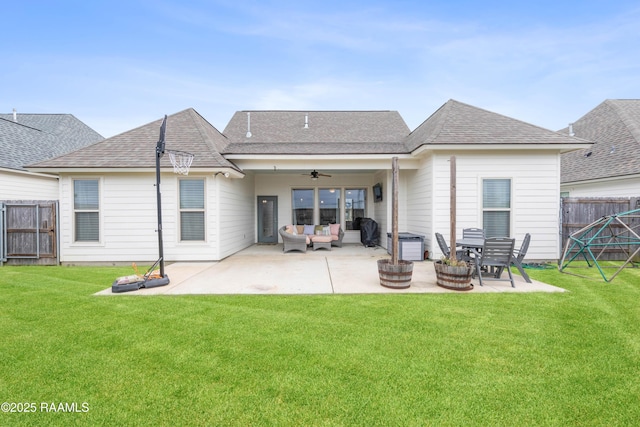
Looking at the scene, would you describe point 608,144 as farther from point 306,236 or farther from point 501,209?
point 306,236

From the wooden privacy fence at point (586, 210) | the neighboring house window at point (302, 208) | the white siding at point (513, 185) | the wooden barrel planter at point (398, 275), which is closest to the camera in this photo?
the wooden barrel planter at point (398, 275)

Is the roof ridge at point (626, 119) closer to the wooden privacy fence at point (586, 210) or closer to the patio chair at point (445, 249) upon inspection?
the wooden privacy fence at point (586, 210)

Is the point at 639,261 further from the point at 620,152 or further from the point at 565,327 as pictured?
the point at 565,327

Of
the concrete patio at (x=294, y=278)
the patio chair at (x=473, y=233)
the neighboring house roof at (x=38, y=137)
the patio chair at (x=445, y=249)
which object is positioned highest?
the neighboring house roof at (x=38, y=137)

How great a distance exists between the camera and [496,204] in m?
7.86

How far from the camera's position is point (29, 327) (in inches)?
140

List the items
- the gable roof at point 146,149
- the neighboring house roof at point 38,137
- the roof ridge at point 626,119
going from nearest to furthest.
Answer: the gable roof at point 146,149 → the roof ridge at point 626,119 → the neighboring house roof at point 38,137

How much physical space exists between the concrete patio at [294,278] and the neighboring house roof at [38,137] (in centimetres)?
922

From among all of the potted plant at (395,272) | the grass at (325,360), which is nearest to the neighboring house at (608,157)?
the grass at (325,360)

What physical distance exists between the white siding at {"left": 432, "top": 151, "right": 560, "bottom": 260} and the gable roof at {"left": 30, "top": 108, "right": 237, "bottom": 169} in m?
5.90

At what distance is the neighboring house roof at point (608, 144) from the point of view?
9805 millimetres

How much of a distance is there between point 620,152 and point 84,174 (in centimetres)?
1735

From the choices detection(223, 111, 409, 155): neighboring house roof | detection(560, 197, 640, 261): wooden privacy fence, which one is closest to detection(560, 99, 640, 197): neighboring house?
detection(560, 197, 640, 261): wooden privacy fence

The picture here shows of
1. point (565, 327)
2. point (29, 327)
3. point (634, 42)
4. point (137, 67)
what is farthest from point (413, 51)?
point (29, 327)
